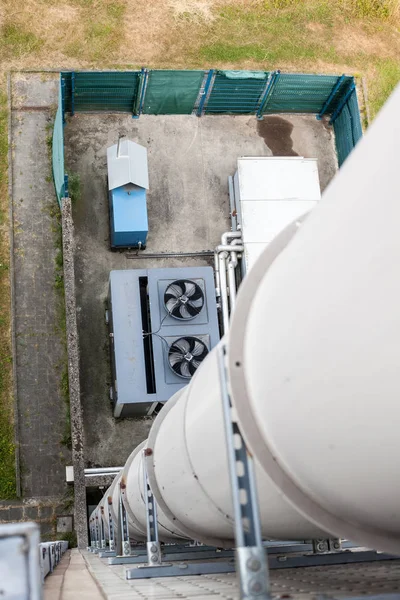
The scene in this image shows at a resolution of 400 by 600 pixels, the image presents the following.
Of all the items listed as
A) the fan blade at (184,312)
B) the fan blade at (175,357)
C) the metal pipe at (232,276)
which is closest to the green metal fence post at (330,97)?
the metal pipe at (232,276)

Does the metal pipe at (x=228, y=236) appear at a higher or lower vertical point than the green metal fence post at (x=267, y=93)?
lower

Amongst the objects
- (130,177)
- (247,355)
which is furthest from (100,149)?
(247,355)

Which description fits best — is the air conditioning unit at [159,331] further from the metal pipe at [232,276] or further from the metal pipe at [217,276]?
the metal pipe at [232,276]

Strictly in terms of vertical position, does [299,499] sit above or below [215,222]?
below

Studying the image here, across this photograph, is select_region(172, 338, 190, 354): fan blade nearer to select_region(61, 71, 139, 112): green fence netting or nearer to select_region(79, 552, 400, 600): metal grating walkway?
select_region(61, 71, 139, 112): green fence netting

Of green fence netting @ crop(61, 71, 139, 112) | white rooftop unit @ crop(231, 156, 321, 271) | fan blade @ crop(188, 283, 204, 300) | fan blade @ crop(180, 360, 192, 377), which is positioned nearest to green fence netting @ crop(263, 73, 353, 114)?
white rooftop unit @ crop(231, 156, 321, 271)

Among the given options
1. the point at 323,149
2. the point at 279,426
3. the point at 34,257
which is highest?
the point at 323,149

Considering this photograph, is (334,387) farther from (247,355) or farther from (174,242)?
(174,242)
